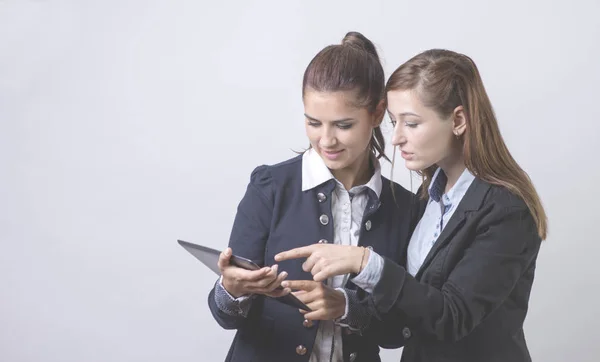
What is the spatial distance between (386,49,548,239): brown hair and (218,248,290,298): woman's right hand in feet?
1.99

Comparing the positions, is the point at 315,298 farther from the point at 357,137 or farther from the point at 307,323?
the point at 357,137

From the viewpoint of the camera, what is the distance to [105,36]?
418 centimetres

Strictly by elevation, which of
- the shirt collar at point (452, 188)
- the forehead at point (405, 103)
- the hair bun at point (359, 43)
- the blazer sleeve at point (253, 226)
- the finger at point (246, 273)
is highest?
the hair bun at point (359, 43)

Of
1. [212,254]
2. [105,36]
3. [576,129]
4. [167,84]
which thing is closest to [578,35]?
[576,129]

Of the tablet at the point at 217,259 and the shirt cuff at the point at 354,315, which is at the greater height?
the tablet at the point at 217,259

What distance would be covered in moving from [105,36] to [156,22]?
25 centimetres

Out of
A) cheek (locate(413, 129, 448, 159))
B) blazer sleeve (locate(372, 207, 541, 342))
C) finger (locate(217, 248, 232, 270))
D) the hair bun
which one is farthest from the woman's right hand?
the hair bun

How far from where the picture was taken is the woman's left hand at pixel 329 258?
2176 mm

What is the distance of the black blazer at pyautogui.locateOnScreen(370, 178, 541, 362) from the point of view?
223cm

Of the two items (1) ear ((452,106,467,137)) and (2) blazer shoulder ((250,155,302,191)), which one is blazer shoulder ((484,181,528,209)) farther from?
(2) blazer shoulder ((250,155,302,191))

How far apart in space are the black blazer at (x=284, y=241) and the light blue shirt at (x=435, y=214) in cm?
7

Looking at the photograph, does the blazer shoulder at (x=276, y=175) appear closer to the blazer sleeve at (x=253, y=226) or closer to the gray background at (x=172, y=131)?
the blazer sleeve at (x=253, y=226)

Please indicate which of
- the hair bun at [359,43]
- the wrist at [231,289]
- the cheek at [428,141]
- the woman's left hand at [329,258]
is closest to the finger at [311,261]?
the woman's left hand at [329,258]

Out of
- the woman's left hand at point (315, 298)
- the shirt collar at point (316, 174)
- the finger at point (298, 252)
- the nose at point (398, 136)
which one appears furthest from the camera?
the shirt collar at point (316, 174)
